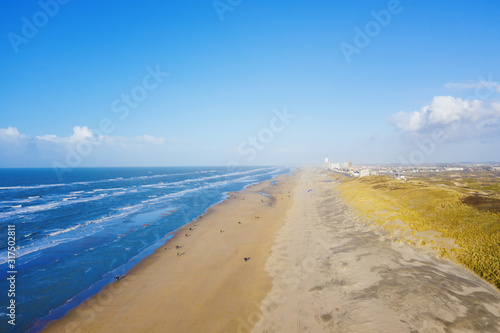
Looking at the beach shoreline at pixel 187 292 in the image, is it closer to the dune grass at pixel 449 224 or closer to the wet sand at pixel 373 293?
A: the wet sand at pixel 373 293

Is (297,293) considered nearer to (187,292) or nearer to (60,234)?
(187,292)

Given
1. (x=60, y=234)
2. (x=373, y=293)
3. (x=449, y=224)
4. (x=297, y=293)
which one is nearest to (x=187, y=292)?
(x=297, y=293)

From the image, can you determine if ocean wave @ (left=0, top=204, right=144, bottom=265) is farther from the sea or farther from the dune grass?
the dune grass

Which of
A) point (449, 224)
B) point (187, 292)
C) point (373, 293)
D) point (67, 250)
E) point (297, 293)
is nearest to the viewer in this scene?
point (373, 293)

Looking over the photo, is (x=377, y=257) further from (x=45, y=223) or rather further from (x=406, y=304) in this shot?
(x=45, y=223)

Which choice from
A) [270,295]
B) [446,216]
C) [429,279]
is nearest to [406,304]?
[429,279]

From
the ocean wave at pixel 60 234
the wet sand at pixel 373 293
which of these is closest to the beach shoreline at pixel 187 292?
the wet sand at pixel 373 293
